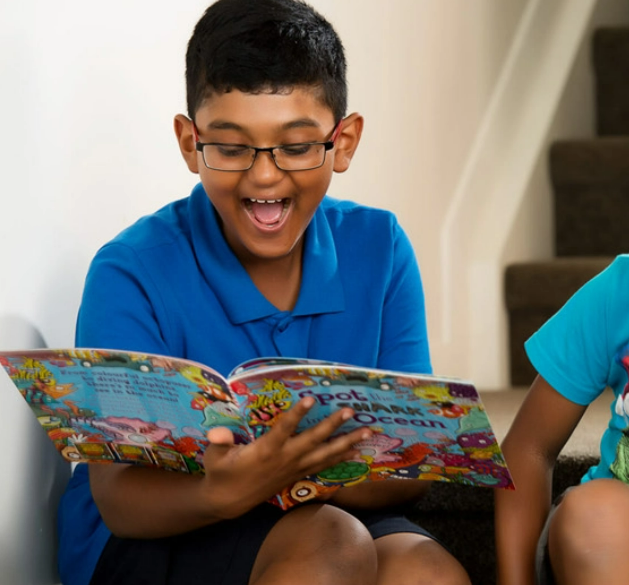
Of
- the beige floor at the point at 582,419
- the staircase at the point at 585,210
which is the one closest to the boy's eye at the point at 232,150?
the beige floor at the point at 582,419

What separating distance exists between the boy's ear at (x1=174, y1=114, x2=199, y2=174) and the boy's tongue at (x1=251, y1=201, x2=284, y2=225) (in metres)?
0.09

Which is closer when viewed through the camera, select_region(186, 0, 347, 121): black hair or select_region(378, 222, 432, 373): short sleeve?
select_region(186, 0, 347, 121): black hair

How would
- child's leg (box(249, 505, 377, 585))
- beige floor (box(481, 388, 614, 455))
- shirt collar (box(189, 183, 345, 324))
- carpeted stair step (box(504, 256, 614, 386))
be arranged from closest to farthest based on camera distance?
child's leg (box(249, 505, 377, 585)) → shirt collar (box(189, 183, 345, 324)) → beige floor (box(481, 388, 614, 455)) → carpeted stair step (box(504, 256, 614, 386))

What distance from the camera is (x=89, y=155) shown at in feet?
4.64

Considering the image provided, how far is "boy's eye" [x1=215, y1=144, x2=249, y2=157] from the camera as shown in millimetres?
1193

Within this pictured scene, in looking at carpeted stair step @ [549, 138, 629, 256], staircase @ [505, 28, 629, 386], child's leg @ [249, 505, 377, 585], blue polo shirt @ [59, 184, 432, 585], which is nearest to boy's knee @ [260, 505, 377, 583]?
child's leg @ [249, 505, 377, 585]

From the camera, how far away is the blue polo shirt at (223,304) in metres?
1.24

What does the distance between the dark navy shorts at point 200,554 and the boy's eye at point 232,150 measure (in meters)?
0.38

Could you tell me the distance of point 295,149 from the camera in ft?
3.96

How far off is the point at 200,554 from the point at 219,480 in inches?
6.0

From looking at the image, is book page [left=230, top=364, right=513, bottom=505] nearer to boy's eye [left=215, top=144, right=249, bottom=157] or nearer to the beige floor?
boy's eye [left=215, top=144, right=249, bottom=157]

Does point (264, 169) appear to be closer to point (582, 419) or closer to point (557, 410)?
point (557, 410)

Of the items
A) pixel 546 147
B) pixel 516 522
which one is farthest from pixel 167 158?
pixel 546 147

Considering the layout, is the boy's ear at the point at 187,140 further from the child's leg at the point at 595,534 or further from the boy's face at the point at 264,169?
the child's leg at the point at 595,534
